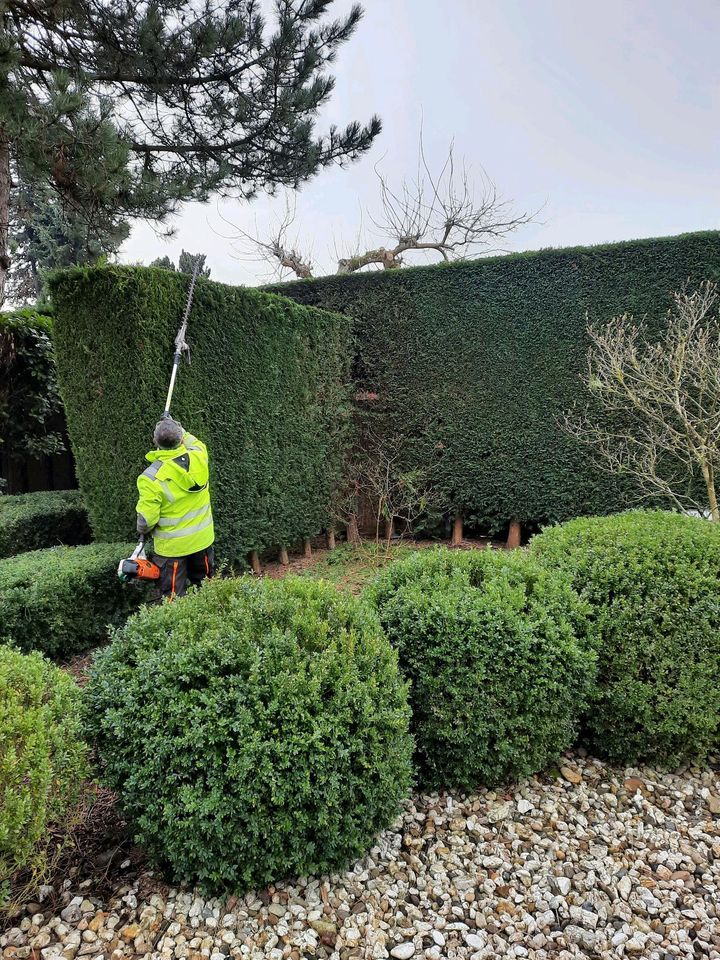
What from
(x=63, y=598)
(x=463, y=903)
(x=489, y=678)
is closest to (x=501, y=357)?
(x=489, y=678)

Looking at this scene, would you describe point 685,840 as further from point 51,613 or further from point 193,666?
point 51,613

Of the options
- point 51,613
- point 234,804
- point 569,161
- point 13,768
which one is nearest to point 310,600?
point 234,804

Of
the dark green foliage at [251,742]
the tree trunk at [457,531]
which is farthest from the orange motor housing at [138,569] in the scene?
the tree trunk at [457,531]

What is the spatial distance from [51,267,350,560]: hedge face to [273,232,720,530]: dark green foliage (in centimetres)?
78

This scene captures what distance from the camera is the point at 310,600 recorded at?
2156 millimetres

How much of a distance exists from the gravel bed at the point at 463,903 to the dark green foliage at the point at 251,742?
117 mm

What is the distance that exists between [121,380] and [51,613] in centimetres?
196

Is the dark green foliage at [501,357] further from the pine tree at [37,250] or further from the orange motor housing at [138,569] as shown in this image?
the pine tree at [37,250]

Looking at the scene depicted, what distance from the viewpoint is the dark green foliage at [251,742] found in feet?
5.30

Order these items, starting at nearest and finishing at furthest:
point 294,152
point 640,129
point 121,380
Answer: point 121,380 → point 294,152 → point 640,129

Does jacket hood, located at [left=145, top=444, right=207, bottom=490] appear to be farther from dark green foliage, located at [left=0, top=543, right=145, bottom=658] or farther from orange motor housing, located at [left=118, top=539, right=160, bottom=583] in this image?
dark green foliage, located at [left=0, top=543, right=145, bottom=658]

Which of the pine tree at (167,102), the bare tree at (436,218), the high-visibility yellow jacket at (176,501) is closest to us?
the high-visibility yellow jacket at (176,501)

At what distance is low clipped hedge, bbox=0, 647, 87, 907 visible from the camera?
4.71 ft

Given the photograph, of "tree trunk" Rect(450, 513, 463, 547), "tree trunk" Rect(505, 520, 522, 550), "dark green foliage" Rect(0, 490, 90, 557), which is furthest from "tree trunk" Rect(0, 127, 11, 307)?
"tree trunk" Rect(505, 520, 522, 550)
